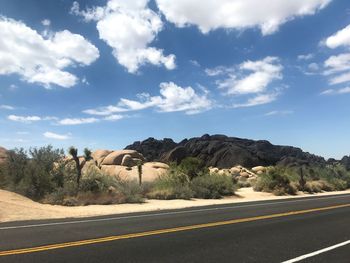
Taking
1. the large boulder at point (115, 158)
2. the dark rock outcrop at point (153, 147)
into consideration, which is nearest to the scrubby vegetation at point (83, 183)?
the large boulder at point (115, 158)

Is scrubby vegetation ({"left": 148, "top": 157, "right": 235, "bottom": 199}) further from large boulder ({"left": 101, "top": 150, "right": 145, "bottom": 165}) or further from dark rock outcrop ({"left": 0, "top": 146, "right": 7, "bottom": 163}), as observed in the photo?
large boulder ({"left": 101, "top": 150, "right": 145, "bottom": 165})

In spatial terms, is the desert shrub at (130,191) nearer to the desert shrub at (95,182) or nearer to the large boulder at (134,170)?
the desert shrub at (95,182)

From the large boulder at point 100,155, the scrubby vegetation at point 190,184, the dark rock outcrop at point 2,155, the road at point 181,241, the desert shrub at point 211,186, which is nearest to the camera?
the road at point 181,241

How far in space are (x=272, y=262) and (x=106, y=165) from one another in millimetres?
57631

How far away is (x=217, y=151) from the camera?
11212 centimetres

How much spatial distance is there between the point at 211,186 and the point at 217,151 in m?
79.2

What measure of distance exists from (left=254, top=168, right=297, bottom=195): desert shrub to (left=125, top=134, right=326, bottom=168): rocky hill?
57.2m

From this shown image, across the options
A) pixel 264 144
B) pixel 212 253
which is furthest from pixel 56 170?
pixel 264 144

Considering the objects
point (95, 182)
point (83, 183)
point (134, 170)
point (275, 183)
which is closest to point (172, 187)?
point (95, 182)

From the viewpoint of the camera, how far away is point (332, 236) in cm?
1225

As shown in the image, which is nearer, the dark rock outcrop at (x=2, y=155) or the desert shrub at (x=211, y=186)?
the desert shrub at (x=211, y=186)

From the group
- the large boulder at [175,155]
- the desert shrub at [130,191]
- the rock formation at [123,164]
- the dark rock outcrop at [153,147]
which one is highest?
the dark rock outcrop at [153,147]

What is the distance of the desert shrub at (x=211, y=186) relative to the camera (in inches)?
1257

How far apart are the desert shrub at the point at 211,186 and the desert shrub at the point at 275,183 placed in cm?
589
